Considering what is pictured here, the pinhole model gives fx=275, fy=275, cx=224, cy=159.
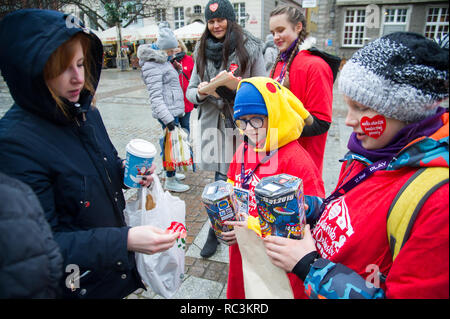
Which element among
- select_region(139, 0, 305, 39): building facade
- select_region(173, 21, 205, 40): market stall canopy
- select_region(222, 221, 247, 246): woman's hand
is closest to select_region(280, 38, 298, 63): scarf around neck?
select_region(222, 221, 247, 246): woman's hand

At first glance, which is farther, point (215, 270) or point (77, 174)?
point (215, 270)

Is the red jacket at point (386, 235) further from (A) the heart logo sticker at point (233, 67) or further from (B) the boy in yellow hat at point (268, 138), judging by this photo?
(A) the heart logo sticker at point (233, 67)

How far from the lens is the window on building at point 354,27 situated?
67.7 feet

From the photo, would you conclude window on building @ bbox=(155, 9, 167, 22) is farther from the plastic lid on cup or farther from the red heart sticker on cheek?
the red heart sticker on cheek

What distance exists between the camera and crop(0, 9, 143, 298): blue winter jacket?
1036 mm

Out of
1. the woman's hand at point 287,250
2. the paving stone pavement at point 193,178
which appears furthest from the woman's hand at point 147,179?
the paving stone pavement at point 193,178

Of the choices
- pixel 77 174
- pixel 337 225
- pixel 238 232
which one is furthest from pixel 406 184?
pixel 77 174

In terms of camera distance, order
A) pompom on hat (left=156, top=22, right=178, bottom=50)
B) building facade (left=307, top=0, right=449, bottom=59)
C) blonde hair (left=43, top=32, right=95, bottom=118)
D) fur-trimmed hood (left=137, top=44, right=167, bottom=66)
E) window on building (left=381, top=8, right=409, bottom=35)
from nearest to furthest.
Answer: blonde hair (left=43, top=32, right=95, bottom=118) → fur-trimmed hood (left=137, top=44, right=167, bottom=66) → pompom on hat (left=156, top=22, right=178, bottom=50) → building facade (left=307, top=0, right=449, bottom=59) → window on building (left=381, top=8, right=409, bottom=35)

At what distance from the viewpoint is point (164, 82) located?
3.74 m

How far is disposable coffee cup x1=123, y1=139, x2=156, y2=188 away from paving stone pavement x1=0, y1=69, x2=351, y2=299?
1268 mm

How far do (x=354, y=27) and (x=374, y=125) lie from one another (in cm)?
2416

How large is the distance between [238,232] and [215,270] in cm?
157
